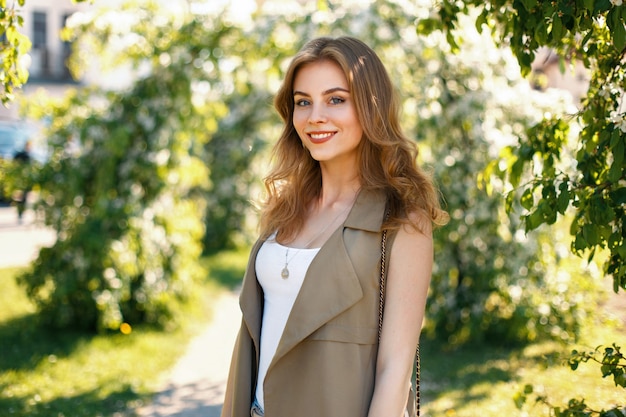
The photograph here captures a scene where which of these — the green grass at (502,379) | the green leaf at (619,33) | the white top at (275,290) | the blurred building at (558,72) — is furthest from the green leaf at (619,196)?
the green grass at (502,379)

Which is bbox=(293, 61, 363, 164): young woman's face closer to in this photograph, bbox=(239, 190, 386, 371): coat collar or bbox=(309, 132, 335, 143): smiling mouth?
bbox=(309, 132, 335, 143): smiling mouth

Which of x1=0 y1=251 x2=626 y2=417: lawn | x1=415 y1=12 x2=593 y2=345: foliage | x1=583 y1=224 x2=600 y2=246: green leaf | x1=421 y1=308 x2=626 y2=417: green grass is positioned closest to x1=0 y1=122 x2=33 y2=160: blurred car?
x1=0 y1=251 x2=626 y2=417: lawn

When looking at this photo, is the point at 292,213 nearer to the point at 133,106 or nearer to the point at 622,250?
the point at 622,250

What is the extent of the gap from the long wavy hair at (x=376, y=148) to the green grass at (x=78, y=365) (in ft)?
11.1

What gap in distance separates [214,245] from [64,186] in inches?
265

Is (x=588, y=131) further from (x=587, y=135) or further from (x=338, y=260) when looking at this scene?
(x=338, y=260)

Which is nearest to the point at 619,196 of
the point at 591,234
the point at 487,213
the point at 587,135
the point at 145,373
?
the point at 591,234

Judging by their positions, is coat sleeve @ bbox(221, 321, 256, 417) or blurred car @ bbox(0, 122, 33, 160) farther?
blurred car @ bbox(0, 122, 33, 160)

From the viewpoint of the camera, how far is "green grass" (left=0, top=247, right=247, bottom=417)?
17.9ft

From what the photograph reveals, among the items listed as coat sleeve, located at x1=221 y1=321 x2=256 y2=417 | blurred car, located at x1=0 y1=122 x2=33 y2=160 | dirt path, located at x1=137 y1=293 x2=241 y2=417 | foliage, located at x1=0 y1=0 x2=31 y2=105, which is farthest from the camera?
blurred car, located at x1=0 y1=122 x2=33 y2=160

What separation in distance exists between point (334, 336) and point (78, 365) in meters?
4.66

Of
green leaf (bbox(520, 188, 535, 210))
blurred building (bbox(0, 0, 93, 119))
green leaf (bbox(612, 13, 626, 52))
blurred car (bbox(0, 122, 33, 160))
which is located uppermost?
blurred building (bbox(0, 0, 93, 119))

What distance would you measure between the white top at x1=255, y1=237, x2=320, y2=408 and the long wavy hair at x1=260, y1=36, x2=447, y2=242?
13 centimetres

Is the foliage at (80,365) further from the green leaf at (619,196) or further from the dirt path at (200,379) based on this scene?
the green leaf at (619,196)
